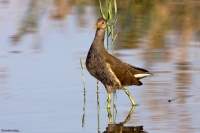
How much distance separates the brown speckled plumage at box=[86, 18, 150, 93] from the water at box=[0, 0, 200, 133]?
10.6 inches

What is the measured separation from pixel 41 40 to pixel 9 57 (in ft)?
4.96

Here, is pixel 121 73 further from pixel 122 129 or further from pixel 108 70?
pixel 122 129

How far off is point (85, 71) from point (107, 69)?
167 cm

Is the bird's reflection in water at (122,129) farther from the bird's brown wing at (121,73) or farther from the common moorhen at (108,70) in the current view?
the bird's brown wing at (121,73)

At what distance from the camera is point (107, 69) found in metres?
8.56

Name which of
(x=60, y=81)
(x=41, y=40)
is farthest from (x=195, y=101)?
(x=41, y=40)

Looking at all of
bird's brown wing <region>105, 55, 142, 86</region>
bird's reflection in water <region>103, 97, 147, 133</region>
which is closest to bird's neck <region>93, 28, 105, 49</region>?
bird's brown wing <region>105, 55, 142, 86</region>

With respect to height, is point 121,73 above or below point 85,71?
above

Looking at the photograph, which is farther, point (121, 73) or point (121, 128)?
point (121, 73)

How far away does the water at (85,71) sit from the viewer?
766 cm

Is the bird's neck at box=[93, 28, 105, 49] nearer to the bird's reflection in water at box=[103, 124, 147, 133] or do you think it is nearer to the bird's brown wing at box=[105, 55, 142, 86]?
the bird's brown wing at box=[105, 55, 142, 86]

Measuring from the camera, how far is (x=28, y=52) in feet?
37.5

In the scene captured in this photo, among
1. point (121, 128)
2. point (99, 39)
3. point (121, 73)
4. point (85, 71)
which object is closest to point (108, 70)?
point (121, 73)

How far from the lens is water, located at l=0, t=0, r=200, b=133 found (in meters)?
7.66
